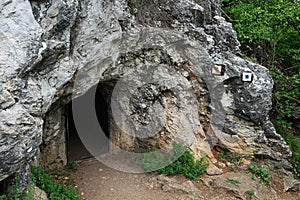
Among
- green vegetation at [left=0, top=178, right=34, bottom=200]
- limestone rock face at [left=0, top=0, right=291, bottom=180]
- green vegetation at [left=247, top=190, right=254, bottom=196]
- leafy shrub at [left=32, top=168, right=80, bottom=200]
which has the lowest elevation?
green vegetation at [left=247, top=190, right=254, bottom=196]

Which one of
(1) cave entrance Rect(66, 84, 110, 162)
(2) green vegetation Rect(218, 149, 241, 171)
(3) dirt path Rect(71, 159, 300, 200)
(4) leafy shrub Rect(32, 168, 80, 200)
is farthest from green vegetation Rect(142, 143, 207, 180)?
(4) leafy shrub Rect(32, 168, 80, 200)

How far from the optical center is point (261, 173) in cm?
644

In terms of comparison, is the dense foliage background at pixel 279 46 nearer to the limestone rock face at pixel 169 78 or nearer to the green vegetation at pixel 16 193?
the limestone rock face at pixel 169 78

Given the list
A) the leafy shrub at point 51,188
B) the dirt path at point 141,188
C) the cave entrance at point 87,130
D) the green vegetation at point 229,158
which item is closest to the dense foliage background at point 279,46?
the green vegetation at point 229,158

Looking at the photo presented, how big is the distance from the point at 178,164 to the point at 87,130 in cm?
236

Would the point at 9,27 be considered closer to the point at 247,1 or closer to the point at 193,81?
the point at 193,81

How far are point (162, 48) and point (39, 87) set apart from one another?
286 centimetres

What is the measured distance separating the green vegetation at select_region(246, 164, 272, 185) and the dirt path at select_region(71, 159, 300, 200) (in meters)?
0.32

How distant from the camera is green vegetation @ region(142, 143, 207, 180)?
6.33 meters

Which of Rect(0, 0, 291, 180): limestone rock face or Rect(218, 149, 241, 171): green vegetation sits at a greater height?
Rect(0, 0, 291, 180): limestone rock face

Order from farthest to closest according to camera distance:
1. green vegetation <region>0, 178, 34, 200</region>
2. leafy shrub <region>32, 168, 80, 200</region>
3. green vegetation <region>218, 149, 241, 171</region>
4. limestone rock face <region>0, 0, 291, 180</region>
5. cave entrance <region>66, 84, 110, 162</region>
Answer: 1. cave entrance <region>66, 84, 110, 162</region>
2. green vegetation <region>218, 149, 241, 171</region>
3. limestone rock face <region>0, 0, 291, 180</region>
4. leafy shrub <region>32, 168, 80, 200</region>
5. green vegetation <region>0, 178, 34, 200</region>

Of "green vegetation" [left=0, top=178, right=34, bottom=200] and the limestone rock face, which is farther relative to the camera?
the limestone rock face

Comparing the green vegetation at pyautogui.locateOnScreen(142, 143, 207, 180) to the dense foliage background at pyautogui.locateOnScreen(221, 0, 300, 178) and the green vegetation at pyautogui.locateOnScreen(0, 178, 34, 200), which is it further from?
the green vegetation at pyautogui.locateOnScreen(0, 178, 34, 200)

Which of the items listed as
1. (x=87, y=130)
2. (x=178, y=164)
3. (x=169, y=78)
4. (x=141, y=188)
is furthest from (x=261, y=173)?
(x=87, y=130)
